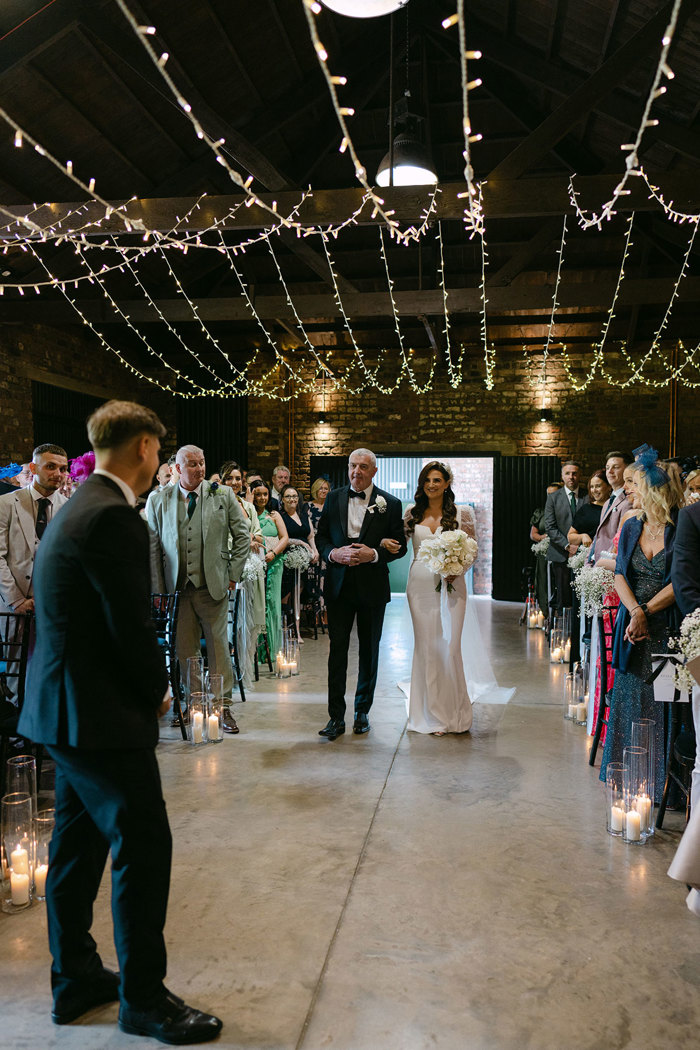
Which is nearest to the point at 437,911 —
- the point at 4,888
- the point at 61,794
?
the point at 61,794

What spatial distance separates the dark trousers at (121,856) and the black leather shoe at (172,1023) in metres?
0.03

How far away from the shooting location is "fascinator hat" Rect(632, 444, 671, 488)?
3.40m

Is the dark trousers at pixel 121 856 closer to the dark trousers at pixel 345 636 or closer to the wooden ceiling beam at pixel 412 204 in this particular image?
the dark trousers at pixel 345 636

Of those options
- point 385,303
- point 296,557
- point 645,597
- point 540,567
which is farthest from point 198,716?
point 385,303

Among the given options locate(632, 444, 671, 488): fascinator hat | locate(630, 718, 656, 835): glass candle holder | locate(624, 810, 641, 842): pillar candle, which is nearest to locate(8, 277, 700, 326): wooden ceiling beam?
locate(632, 444, 671, 488): fascinator hat

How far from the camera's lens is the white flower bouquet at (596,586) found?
4.11m

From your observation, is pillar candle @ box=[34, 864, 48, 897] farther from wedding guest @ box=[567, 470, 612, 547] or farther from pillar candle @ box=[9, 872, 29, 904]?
wedding guest @ box=[567, 470, 612, 547]

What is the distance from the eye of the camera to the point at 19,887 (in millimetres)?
2531

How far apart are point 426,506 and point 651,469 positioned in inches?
67.8

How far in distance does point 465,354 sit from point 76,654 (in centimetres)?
1151

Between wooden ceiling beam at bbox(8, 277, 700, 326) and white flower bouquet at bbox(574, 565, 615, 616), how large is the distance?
18.6 feet

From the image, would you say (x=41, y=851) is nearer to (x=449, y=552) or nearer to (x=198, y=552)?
(x=198, y=552)

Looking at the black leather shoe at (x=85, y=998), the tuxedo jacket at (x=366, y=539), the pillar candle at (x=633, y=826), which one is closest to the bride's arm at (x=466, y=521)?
the tuxedo jacket at (x=366, y=539)

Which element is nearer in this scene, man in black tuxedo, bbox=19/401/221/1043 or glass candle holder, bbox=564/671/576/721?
A: man in black tuxedo, bbox=19/401/221/1043
